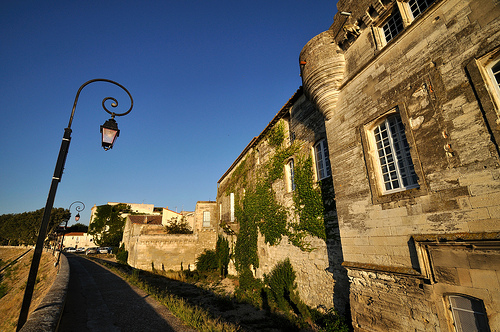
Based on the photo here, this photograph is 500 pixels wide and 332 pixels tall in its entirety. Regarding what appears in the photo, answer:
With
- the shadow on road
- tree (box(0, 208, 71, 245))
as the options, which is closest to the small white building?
tree (box(0, 208, 71, 245))

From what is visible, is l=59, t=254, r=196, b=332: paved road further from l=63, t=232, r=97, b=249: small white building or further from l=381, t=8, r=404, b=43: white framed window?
l=63, t=232, r=97, b=249: small white building

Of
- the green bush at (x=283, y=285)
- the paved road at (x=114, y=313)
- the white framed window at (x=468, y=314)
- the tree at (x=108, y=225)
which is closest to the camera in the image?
the white framed window at (x=468, y=314)

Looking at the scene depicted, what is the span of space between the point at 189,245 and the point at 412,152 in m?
19.9

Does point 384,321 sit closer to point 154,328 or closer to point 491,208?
point 491,208

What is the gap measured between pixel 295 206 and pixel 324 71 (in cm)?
541

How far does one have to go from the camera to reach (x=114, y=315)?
15.8 feet

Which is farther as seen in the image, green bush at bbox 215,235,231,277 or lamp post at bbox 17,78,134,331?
green bush at bbox 215,235,231,277

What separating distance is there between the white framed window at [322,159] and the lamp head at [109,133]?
685cm

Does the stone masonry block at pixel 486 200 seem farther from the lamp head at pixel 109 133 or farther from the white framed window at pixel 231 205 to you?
the white framed window at pixel 231 205

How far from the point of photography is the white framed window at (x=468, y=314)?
3686 mm

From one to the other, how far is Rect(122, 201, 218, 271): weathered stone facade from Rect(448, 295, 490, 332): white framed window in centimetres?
1929

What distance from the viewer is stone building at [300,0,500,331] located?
147 inches

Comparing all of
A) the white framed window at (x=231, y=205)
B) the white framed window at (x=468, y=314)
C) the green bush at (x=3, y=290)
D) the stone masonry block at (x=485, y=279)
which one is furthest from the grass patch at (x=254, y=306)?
the green bush at (x=3, y=290)

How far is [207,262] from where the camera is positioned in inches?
769
